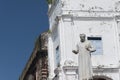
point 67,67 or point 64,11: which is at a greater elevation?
point 64,11

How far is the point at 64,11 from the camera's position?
2883 cm

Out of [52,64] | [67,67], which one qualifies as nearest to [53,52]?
[52,64]

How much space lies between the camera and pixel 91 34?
28.6 m

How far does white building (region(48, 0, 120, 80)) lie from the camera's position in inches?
1105

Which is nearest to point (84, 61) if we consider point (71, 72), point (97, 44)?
point (71, 72)

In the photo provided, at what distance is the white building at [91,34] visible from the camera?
28.1 metres

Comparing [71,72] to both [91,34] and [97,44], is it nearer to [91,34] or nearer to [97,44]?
[97,44]

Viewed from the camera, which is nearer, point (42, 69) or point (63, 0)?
point (63, 0)

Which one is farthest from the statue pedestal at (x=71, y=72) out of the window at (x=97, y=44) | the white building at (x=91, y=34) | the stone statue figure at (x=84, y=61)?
the stone statue figure at (x=84, y=61)

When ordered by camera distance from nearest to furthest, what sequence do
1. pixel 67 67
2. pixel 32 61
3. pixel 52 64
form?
pixel 67 67
pixel 52 64
pixel 32 61

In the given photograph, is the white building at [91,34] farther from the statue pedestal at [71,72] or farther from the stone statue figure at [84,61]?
the stone statue figure at [84,61]

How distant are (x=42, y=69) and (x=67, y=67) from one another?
4.57 m

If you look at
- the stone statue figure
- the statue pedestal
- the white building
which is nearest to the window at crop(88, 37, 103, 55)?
the white building

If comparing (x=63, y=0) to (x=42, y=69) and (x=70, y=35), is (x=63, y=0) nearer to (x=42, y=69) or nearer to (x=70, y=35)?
(x=70, y=35)
